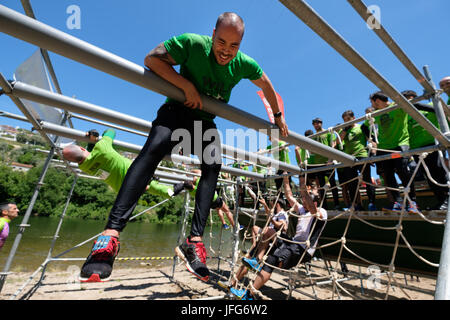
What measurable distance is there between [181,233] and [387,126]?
189 inches

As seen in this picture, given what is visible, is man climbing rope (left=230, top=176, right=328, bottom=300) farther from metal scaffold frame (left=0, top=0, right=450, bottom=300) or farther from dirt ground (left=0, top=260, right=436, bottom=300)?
metal scaffold frame (left=0, top=0, right=450, bottom=300)

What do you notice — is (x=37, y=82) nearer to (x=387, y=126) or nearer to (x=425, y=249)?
(x=387, y=126)

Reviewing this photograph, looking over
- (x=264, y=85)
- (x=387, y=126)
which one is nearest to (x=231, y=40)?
(x=264, y=85)

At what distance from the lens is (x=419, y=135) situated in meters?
3.04

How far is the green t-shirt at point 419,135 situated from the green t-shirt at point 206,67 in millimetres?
2879

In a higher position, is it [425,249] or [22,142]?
[22,142]

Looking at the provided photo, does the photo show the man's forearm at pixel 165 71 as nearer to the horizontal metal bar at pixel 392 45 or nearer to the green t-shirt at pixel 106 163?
the horizontal metal bar at pixel 392 45

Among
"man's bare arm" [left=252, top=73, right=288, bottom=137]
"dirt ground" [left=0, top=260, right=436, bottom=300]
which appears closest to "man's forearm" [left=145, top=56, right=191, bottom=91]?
"man's bare arm" [left=252, top=73, right=288, bottom=137]

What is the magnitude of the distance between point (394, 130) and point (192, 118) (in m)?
2.94

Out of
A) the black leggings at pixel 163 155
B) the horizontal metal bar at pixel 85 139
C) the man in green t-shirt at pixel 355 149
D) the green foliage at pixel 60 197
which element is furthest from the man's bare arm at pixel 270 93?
the green foliage at pixel 60 197

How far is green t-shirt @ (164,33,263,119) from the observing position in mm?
1273

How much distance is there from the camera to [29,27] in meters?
0.83

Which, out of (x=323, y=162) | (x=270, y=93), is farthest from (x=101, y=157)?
(x=323, y=162)

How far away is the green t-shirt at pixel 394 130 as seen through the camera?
2.90m
